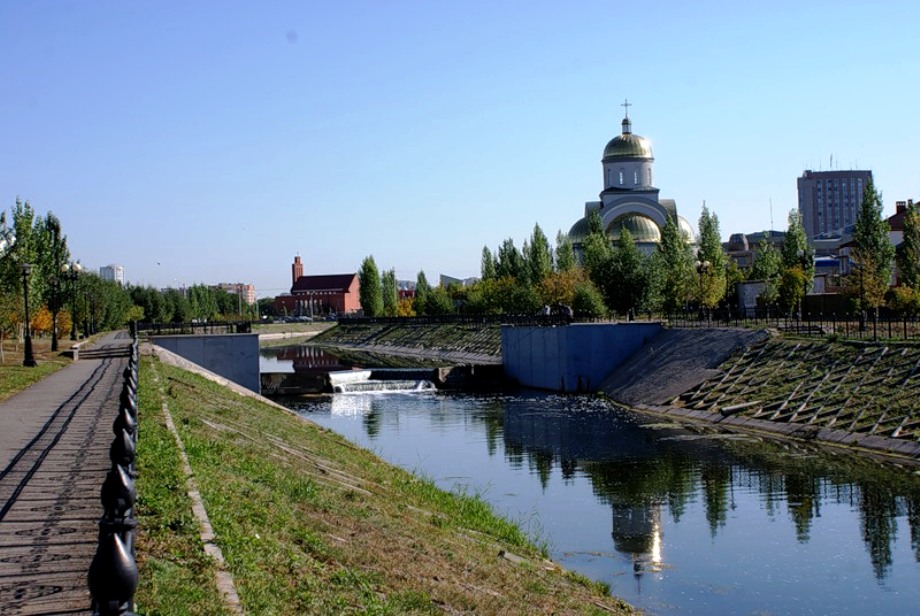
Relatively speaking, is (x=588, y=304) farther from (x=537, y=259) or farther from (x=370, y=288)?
(x=370, y=288)

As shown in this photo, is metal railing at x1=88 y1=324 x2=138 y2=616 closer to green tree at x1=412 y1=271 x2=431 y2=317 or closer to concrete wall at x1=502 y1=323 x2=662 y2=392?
concrete wall at x1=502 y1=323 x2=662 y2=392

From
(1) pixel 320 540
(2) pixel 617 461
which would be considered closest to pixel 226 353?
(2) pixel 617 461

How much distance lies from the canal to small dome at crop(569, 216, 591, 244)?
7041cm

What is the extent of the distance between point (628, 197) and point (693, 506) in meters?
90.8

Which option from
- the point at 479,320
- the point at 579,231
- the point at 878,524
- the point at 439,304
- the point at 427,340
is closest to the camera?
the point at 878,524

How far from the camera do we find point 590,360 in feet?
203

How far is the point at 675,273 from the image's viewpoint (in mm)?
79062

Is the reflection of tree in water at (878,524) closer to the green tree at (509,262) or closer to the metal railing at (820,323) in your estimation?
the metal railing at (820,323)

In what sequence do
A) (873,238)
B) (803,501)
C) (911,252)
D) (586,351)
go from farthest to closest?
1. (873,238)
2. (586,351)
3. (911,252)
4. (803,501)

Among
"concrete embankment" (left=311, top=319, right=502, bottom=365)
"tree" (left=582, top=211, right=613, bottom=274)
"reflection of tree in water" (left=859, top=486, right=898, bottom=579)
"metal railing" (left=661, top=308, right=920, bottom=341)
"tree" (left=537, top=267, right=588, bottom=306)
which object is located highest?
"tree" (left=582, top=211, right=613, bottom=274)

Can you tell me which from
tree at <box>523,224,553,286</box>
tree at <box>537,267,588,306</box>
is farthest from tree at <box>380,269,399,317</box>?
tree at <box>537,267,588,306</box>

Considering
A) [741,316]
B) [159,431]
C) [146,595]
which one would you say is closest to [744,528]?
[159,431]

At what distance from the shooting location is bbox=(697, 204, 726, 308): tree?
249 feet

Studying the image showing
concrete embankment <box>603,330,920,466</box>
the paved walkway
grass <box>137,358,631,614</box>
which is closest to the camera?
the paved walkway
